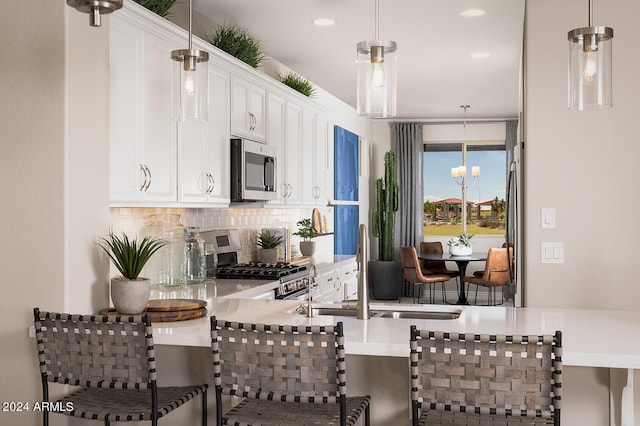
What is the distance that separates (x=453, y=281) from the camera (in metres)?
10.5

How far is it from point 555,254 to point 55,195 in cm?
245

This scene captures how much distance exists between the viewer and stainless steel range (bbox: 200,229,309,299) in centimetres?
459

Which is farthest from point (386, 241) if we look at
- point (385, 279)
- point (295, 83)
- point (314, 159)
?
point (295, 83)

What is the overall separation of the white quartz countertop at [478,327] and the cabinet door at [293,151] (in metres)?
2.39

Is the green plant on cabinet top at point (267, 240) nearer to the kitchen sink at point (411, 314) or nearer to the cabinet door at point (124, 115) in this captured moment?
the cabinet door at point (124, 115)

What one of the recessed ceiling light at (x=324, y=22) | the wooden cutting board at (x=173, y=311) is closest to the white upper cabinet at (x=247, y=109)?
the recessed ceiling light at (x=324, y=22)

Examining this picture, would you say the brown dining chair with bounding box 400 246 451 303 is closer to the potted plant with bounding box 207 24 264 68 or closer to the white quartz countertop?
the potted plant with bounding box 207 24 264 68

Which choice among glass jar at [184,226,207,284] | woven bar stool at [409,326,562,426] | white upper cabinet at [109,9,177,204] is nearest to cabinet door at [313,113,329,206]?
glass jar at [184,226,207,284]

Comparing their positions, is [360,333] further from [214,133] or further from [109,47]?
[214,133]

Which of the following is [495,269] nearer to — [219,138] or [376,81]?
[219,138]

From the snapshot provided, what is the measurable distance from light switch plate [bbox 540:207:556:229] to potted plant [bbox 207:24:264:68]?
2297 mm

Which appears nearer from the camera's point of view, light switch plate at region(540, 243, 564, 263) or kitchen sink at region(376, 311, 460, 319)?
kitchen sink at region(376, 311, 460, 319)

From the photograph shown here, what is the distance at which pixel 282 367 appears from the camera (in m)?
2.16

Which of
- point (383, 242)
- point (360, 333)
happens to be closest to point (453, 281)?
point (383, 242)
